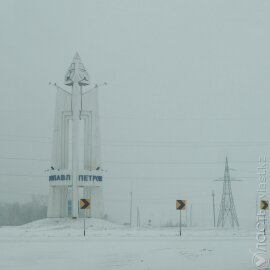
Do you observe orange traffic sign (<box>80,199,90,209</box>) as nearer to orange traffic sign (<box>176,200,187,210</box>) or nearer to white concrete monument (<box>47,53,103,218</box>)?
orange traffic sign (<box>176,200,187,210</box>)

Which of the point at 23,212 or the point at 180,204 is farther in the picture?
A: the point at 23,212

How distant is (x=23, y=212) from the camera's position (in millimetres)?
126500

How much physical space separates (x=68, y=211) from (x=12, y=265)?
47.1 meters

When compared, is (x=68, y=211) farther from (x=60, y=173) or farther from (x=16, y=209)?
(x=16, y=209)

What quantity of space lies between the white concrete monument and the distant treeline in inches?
2113

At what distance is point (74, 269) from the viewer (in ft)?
53.8

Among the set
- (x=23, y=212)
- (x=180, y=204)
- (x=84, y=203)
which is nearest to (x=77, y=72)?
(x=84, y=203)

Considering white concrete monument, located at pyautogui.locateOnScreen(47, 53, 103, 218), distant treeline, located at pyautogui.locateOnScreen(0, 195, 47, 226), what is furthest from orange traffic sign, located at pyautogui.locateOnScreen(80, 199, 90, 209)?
distant treeline, located at pyautogui.locateOnScreen(0, 195, 47, 226)

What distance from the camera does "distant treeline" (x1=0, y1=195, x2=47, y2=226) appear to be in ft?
386

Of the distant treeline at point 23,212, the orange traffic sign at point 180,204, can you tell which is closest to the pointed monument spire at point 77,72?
the orange traffic sign at point 180,204

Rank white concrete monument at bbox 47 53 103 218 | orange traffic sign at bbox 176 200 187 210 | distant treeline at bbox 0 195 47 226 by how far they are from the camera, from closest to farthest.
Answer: orange traffic sign at bbox 176 200 187 210, white concrete monument at bbox 47 53 103 218, distant treeline at bbox 0 195 47 226

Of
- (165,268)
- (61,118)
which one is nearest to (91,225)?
(61,118)

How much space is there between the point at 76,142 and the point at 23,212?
70576 millimetres

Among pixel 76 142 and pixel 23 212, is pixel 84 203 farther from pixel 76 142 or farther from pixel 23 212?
pixel 23 212
